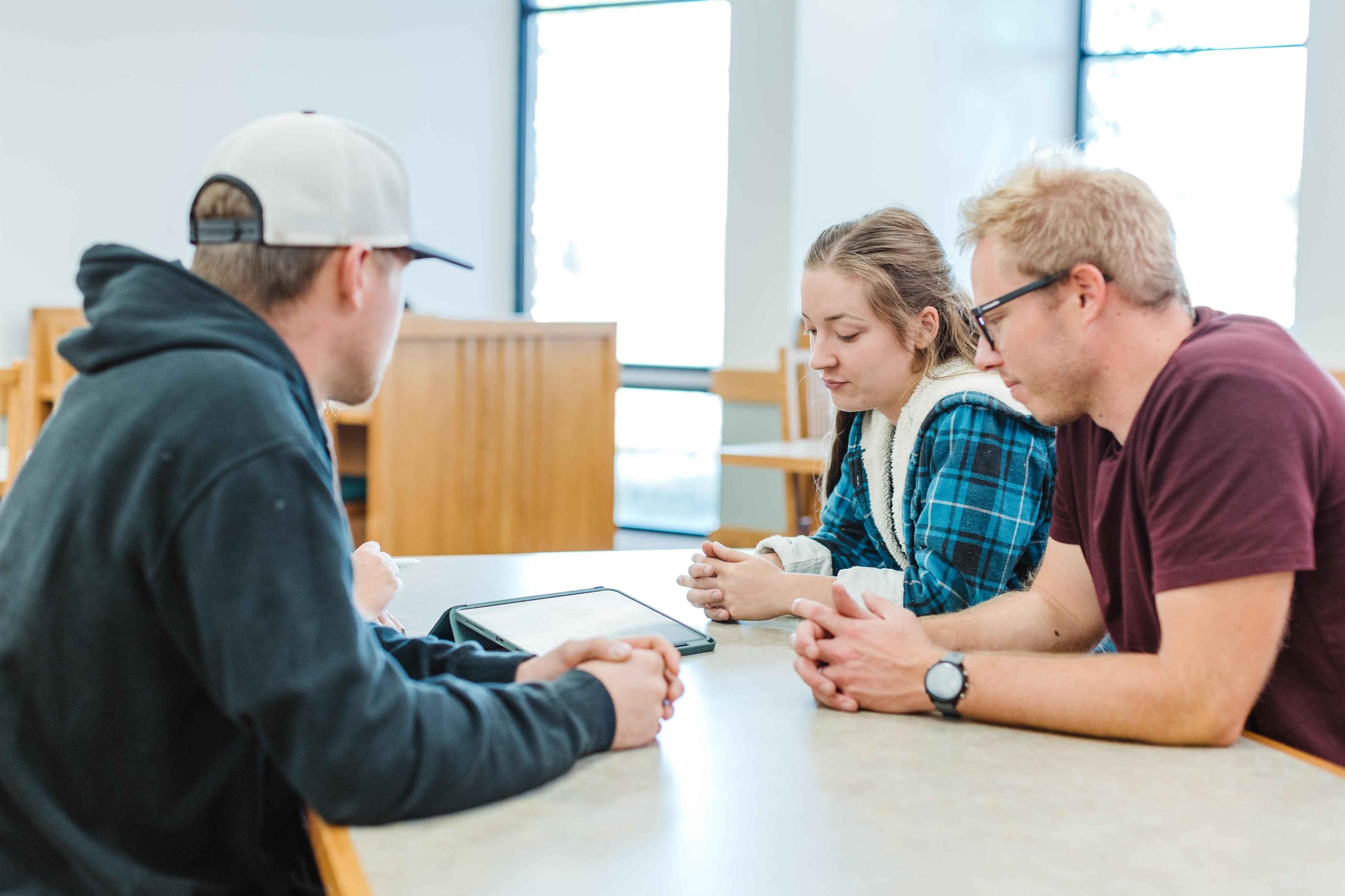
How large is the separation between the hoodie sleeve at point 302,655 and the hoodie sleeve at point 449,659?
249 millimetres

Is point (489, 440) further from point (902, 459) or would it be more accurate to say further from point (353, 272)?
point (353, 272)

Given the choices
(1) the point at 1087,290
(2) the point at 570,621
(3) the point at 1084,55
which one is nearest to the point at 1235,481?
(1) the point at 1087,290

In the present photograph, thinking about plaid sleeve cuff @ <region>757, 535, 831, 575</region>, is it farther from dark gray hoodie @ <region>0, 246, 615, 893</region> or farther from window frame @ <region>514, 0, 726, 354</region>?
window frame @ <region>514, 0, 726, 354</region>

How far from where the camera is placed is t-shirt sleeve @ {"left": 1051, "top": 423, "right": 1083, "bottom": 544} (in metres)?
1.29

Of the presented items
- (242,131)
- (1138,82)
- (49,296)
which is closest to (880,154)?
(1138,82)

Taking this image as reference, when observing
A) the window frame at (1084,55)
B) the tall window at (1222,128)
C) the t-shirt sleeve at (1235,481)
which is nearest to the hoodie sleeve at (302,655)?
the t-shirt sleeve at (1235,481)

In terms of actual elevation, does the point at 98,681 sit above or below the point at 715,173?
below

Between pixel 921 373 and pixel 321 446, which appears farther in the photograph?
pixel 921 373

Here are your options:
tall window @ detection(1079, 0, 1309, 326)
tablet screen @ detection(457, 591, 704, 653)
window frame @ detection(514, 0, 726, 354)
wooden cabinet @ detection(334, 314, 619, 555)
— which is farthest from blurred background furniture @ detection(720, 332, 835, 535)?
window frame @ detection(514, 0, 726, 354)

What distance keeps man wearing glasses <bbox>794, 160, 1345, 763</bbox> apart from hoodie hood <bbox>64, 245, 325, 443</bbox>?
56cm

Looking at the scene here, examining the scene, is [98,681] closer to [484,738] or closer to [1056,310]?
[484,738]

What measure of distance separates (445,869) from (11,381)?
2.25 metres

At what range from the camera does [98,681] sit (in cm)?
84

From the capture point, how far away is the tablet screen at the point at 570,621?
1305 mm
